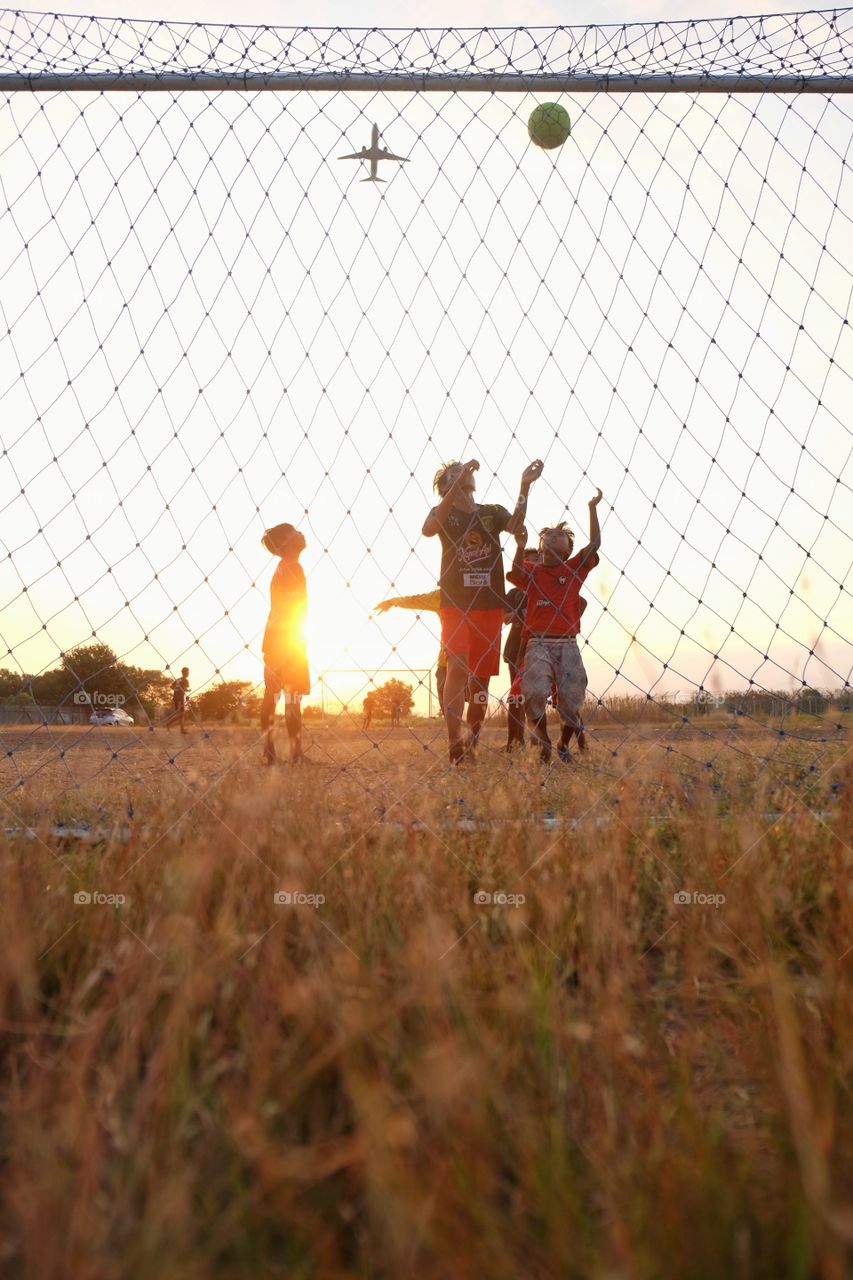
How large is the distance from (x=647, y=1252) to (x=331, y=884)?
4.05 ft

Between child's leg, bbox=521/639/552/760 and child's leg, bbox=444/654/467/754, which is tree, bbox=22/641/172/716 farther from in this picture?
child's leg, bbox=521/639/552/760

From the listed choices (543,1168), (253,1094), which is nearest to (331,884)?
(253,1094)

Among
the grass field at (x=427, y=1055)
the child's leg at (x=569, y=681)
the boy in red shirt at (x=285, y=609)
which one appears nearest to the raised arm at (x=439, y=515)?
the child's leg at (x=569, y=681)

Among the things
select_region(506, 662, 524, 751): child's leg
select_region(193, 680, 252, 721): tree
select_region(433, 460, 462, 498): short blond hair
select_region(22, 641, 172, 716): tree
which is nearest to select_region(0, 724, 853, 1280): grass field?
select_region(193, 680, 252, 721): tree

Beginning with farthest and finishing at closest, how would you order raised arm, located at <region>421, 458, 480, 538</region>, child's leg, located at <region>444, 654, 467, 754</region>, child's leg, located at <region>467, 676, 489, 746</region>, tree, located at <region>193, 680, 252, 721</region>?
child's leg, located at <region>467, 676, 489, 746</region>
raised arm, located at <region>421, 458, 480, 538</region>
child's leg, located at <region>444, 654, 467, 754</region>
tree, located at <region>193, 680, 252, 721</region>

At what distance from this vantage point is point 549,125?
450cm

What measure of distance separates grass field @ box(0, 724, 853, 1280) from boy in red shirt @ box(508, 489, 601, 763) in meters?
3.63

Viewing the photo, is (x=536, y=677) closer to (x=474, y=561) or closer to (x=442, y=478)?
(x=474, y=561)

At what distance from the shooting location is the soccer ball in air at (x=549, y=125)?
4500 millimetres

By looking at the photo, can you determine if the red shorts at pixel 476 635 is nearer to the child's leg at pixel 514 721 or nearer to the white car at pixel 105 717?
the child's leg at pixel 514 721

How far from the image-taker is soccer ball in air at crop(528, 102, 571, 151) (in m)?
4.50

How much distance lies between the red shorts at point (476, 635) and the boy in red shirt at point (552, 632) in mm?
388

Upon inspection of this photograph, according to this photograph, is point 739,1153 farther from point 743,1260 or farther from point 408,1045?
point 408,1045

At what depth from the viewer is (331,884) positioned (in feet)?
7.03
